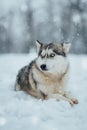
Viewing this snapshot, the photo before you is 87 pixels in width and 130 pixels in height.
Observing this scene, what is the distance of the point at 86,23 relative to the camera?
1.96m

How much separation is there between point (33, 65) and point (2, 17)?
10.0 inches

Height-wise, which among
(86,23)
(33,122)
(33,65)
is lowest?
(33,122)

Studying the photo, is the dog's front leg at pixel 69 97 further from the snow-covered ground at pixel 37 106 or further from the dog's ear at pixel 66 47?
the dog's ear at pixel 66 47

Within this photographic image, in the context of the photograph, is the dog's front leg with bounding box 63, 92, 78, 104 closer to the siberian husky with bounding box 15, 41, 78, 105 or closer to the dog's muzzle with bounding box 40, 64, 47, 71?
the siberian husky with bounding box 15, 41, 78, 105

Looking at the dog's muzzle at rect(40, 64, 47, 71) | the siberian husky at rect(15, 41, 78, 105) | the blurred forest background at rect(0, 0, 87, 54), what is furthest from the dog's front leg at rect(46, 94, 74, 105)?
the blurred forest background at rect(0, 0, 87, 54)

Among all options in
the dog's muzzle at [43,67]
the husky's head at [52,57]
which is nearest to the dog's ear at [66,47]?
the husky's head at [52,57]

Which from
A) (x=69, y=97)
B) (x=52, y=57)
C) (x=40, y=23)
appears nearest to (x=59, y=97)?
(x=69, y=97)

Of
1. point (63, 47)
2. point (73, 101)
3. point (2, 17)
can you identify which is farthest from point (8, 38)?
point (73, 101)

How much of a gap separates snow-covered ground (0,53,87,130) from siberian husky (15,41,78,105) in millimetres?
29

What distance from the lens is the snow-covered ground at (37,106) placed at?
5.33 ft

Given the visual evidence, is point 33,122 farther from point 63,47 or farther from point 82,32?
point 82,32

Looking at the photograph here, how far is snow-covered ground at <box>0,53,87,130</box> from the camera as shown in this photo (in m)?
1.62

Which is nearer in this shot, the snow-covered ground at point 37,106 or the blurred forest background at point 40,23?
the snow-covered ground at point 37,106

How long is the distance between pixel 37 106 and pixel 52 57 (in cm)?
18
